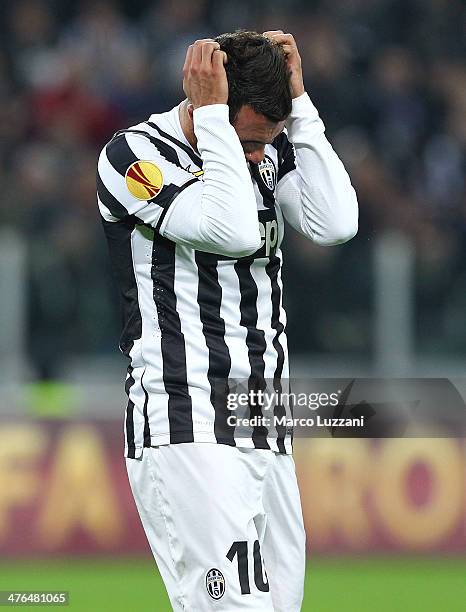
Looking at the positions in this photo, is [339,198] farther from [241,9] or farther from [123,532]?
[241,9]

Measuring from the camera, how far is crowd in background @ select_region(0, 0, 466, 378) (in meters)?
7.05

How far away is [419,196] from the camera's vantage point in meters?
8.41

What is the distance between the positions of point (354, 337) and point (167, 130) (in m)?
3.89

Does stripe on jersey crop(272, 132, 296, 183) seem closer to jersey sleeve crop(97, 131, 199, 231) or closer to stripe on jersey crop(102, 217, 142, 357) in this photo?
jersey sleeve crop(97, 131, 199, 231)

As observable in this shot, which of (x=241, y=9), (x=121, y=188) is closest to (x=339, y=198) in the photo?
(x=121, y=188)

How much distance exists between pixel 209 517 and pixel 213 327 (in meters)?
0.48

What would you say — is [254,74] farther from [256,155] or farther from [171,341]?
[171,341]

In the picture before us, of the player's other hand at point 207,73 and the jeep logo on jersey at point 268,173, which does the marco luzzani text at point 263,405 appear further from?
the player's other hand at point 207,73

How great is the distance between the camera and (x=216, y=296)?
312 centimetres

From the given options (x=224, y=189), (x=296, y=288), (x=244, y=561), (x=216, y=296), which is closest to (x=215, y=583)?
(x=244, y=561)

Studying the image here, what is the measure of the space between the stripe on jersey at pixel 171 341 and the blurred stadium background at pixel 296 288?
2.63 metres

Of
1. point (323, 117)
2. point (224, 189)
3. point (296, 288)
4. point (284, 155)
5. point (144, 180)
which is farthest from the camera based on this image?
point (323, 117)

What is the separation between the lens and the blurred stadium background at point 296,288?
591 cm

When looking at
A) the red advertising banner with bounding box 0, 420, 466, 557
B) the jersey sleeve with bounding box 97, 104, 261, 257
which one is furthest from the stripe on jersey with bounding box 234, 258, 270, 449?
the red advertising banner with bounding box 0, 420, 466, 557
